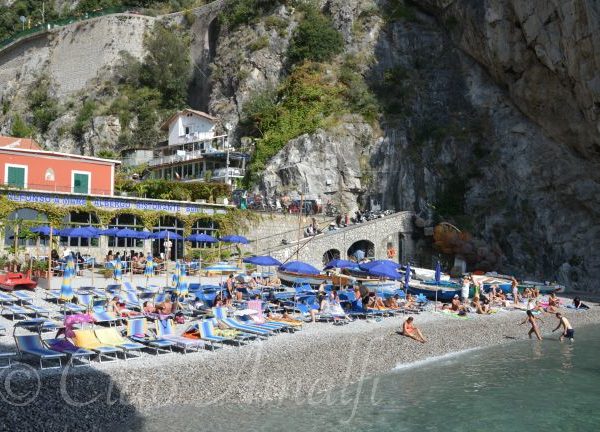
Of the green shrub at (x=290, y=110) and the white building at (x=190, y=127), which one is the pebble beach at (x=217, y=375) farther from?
the white building at (x=190, y=127)

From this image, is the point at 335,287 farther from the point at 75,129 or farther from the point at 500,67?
the point at 75,129

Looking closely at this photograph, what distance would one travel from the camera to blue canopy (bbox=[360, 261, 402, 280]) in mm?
24312

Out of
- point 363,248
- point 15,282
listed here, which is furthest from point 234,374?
point 363,248

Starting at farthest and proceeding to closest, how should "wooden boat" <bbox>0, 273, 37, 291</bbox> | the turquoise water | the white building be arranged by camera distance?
the white building
"wooden boat" <bbox>0, 273, 37, 291</bbox>
the turquoise water

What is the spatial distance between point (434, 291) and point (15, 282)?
57.2ft

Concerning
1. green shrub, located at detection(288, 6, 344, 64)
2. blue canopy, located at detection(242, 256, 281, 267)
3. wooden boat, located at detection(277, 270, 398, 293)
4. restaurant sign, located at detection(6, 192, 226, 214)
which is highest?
green shrub, located at detection(288, 6, 344, 64)

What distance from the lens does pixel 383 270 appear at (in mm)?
24531

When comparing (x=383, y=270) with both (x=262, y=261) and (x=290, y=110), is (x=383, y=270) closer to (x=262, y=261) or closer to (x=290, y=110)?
(x=262, y=261)

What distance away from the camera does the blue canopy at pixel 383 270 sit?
79.8 ft

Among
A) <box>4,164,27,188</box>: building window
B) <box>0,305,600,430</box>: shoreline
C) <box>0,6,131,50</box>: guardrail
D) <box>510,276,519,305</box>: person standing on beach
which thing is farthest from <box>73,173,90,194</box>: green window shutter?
<box>0,6,131,50</box>: guardrail

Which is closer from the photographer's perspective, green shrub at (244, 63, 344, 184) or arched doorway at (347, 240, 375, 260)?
arched doorway at (347, 240, 375, 260)

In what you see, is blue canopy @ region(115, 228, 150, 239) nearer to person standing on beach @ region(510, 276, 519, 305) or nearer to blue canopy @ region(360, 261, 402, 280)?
blue canopy @ region(360, 261, 402, 280)

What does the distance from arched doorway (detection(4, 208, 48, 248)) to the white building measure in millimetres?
18305

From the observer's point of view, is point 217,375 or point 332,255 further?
point 332,255
